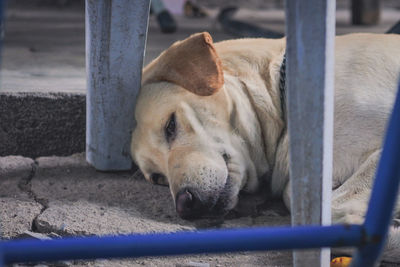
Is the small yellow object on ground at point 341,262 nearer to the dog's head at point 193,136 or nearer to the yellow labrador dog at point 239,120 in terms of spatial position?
the yellow labrador dog at point 239,120

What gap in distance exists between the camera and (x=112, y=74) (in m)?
2.26

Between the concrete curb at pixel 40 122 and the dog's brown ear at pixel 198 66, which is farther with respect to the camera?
the concrete curb at pixel 40 122

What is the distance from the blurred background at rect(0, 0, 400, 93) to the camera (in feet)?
9.61

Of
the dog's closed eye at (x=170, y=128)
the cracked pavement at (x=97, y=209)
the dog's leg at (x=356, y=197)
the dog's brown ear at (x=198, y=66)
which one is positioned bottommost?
the cracked pavement at (x=97, y=209)

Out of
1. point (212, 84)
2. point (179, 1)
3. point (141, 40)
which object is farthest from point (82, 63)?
point (179, 1)

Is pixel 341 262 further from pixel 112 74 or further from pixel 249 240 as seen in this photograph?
pixel 112 74

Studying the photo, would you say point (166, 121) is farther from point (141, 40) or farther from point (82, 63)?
point (82, 63)

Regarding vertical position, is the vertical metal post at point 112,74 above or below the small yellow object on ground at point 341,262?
above

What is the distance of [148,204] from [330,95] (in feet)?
3.47

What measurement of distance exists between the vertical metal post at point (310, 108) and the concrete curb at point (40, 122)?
5.00ft

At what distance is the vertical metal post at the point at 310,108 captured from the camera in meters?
1.07

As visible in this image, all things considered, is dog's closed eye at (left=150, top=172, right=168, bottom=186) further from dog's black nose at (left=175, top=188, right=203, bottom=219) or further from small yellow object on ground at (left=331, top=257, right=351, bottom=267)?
small yellow object on ground at (left=331, top=257, right=351, bottom=267)

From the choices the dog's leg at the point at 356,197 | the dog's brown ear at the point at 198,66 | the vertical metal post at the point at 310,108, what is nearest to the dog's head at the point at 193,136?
the dog's brown ear at the point at 198,66

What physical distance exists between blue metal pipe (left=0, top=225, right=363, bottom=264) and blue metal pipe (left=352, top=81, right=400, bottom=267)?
90 mm
